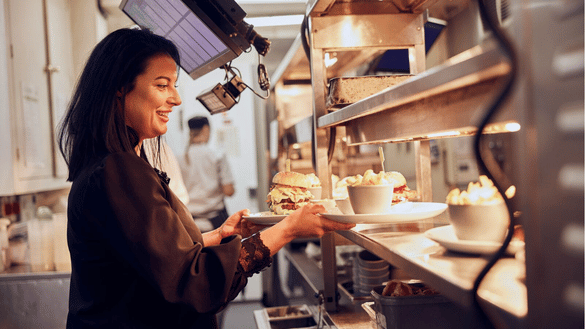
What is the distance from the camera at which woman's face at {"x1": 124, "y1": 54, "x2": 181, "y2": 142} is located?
1323mm

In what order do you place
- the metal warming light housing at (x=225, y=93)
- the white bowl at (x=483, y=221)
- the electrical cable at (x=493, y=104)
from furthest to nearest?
the metal warming light housing at (x=225, y=93), the white bowl at (x=483, y=221), the electrical cable at (x=493, y=104)

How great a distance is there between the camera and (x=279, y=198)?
1.68 m

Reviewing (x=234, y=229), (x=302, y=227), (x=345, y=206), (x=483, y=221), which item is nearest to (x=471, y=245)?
(x=483, y=221)

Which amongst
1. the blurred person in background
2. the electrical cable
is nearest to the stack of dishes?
the electrical cable

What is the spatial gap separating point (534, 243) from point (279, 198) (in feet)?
4.09

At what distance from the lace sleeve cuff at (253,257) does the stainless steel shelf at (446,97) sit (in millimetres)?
480

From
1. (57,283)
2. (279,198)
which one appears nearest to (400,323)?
(279,198)

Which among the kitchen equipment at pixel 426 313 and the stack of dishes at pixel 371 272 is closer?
the kitchen equipment at pixel 426 313

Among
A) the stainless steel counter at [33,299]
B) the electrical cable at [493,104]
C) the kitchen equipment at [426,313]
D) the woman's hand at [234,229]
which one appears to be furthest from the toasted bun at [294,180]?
the stainless steel counter at [33,299]

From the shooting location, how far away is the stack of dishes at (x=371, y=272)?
1.96 metres

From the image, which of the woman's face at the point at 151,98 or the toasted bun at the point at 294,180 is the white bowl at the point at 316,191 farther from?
the woman's face at the point at 151,98

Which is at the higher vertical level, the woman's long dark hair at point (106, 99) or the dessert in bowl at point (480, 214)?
the woman's long dark hair at point (106, 99)

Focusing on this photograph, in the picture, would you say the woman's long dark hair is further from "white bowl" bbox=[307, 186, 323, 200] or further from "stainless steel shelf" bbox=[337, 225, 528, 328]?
"stainless steel shelf" bbox=[337, 225, 528, 328]

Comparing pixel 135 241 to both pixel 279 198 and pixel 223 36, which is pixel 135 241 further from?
pixel 223 36
